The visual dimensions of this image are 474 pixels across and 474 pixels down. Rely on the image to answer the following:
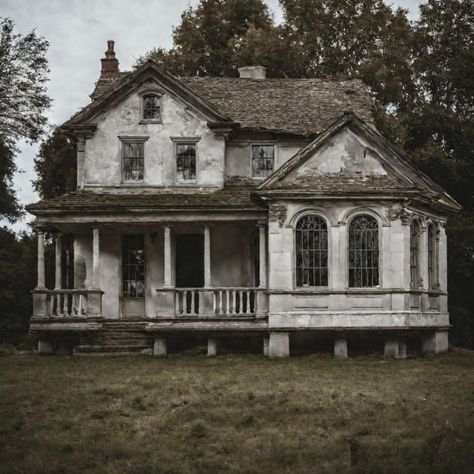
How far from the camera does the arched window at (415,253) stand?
26734mm

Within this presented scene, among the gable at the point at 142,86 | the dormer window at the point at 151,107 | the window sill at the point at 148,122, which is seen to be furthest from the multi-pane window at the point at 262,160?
the dormer window at the point at 151,107

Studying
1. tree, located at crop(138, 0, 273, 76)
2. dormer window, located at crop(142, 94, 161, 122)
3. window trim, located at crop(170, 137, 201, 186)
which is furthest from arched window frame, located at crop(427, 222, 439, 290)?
tree, located at crop(138, 0, 273, 76)

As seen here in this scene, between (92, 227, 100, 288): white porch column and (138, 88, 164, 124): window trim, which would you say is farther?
(138, 88, 164, 124): window trim

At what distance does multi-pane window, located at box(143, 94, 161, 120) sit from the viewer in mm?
29453

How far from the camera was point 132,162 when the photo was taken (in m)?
29.4

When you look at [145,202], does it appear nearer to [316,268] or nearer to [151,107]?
[151,107]

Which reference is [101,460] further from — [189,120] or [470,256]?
[470,256]

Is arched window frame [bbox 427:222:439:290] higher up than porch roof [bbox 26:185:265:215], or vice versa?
porch roof [bbox 26:185:265:215]

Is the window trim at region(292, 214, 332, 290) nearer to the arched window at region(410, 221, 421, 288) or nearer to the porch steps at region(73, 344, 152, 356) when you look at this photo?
the arched window at region(410, 221, 421, 288)

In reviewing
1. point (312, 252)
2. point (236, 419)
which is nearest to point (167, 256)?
point (312, 252)

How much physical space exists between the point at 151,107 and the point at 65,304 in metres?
6.80

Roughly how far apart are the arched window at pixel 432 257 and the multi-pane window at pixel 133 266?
8699mm

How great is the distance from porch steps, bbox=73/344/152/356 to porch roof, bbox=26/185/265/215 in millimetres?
3853

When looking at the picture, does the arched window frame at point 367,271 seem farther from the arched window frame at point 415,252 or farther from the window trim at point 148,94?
the window trim at point 148,94
